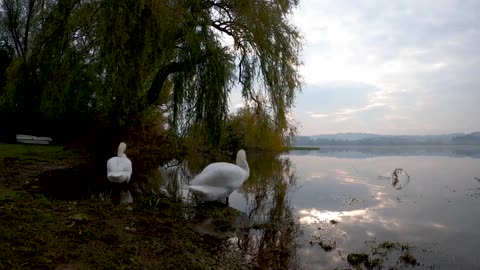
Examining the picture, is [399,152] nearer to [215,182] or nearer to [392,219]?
[392,219]

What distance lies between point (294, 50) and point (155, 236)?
359 inches

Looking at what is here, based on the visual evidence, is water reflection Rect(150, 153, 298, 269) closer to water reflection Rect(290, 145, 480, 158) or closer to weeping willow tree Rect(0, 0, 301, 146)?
weeping willow tree Rect(0, 0, 301, 146)

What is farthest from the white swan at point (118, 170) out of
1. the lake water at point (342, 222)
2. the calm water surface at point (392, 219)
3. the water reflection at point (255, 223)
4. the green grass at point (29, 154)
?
the green grass at point (29, 154)

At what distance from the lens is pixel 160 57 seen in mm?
9812

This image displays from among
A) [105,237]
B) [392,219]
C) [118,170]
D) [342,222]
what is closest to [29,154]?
[118,170]

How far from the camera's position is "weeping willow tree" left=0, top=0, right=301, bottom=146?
8.84 m

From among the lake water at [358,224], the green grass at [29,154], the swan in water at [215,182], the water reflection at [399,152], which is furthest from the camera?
the water reflection at [399,152]

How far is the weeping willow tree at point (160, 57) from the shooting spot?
8.84 metres

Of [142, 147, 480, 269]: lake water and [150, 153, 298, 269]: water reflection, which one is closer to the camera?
[150, 153, 298, 269]: water reflection

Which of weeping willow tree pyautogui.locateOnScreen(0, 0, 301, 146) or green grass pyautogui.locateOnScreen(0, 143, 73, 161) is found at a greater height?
weeping willow tree pyautogui.locateOnScreen(0, 0, 301, 146)

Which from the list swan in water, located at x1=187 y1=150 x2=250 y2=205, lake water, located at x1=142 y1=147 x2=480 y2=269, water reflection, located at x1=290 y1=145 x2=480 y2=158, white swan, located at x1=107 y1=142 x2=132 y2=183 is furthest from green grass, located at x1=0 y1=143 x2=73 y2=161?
water reflection, located at x1=290 y1=145 x2=480 y2=158

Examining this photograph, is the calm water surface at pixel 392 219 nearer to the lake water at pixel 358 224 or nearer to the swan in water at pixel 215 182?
the lake water at pixel 358 224

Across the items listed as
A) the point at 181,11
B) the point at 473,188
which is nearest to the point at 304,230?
the point at 181,11

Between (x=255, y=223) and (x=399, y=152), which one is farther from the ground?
(x=399, y=152)
